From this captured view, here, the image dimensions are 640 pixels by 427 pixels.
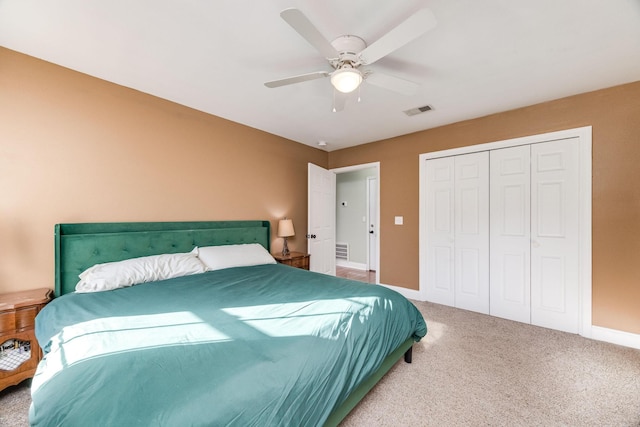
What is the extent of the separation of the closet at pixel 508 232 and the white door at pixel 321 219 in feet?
5.52

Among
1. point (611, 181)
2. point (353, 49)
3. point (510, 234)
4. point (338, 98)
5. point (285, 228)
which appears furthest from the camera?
point (285, 228)

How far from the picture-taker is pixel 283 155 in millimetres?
4148

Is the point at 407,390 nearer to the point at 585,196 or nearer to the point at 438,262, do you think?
the point at 438,262

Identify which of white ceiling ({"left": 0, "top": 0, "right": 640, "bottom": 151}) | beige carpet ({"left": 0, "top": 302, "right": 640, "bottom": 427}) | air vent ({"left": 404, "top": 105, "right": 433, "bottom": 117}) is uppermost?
white ceiling ({"left": 0, "top": 0, "right": 640, "bottom": 151})

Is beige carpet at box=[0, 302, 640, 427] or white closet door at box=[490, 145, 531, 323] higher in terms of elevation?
white closet door at box=[490, 145, 531, 323]

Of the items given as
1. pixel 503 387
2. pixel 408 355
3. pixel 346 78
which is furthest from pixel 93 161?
pixel 503 387

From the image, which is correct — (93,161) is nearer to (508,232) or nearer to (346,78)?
(346,78)

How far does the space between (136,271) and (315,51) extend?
2.45m

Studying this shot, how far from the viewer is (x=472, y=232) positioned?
3375 mm

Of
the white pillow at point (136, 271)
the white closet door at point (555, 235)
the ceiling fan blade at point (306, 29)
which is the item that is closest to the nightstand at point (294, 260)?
the white pillow at point (136, 271)

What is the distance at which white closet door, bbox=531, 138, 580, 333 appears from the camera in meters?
2.70

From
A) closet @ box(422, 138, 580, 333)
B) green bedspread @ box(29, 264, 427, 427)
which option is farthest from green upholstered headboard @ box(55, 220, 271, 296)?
closet @ box(422, 138, 580, 333)

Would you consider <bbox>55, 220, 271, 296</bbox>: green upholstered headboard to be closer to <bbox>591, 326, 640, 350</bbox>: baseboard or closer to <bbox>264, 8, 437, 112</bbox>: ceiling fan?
<bbox>264, 8, 437, 112</bbox>: ceiling fan

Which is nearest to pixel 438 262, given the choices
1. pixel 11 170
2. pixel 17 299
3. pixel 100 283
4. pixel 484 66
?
pixel 484 66
